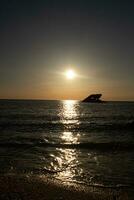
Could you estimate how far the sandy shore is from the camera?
30.1ft

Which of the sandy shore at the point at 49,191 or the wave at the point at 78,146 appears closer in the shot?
the sandy shore at the point at 49,191

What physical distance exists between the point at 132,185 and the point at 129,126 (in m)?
30.4

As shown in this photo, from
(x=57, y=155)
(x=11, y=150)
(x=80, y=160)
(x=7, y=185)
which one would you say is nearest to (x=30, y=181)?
(x=7, y=185)

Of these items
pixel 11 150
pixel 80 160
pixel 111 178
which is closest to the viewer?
pixel 111 178

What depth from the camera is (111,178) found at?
13039 millimetres

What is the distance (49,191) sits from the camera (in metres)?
10.0

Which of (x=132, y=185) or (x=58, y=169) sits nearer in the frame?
(x=132, y=185)

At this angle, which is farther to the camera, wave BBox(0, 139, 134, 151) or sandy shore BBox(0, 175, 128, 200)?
wave BBox(0, 139, 134, 151)

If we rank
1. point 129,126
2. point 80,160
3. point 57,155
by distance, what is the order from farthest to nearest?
point 129,126 → point 57,155 → point 80,160

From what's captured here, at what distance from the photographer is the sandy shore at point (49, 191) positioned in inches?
362

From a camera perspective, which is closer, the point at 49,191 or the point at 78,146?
the point at 49,191

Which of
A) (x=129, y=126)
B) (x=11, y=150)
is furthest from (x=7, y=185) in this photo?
(x=129, y=126)

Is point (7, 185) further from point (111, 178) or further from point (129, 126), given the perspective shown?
point (129, 126)

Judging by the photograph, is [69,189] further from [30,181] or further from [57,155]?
[57,155]
